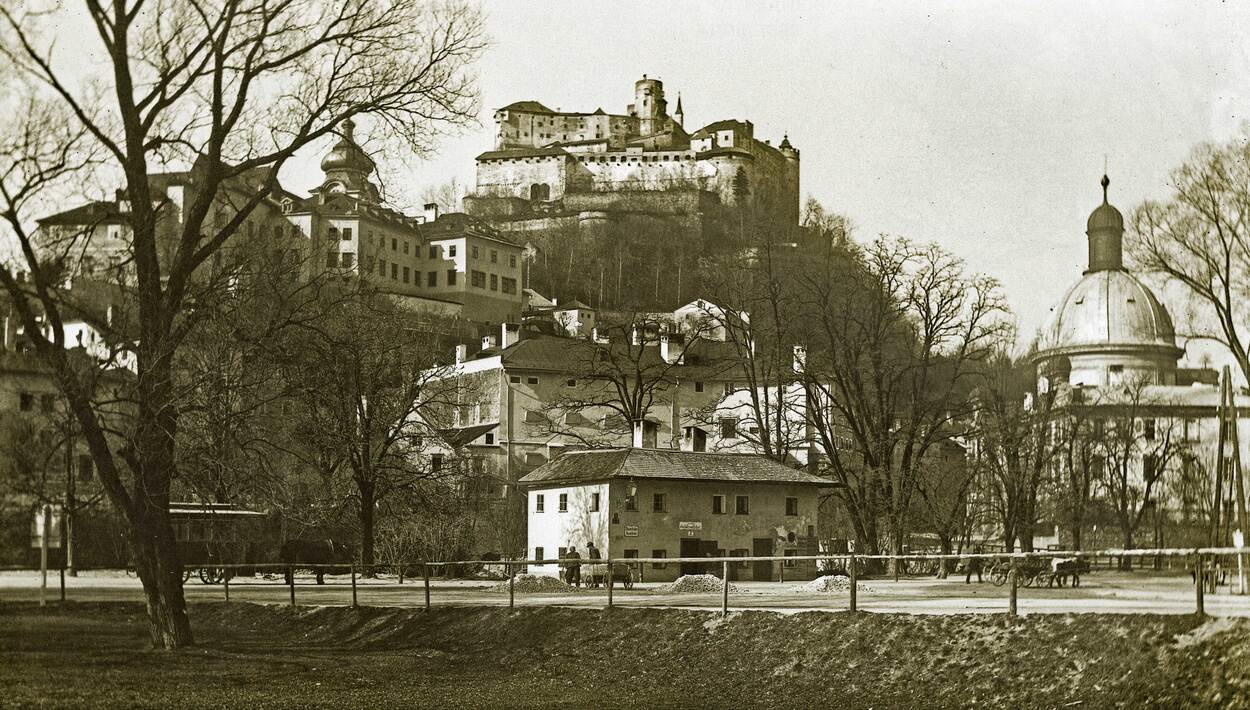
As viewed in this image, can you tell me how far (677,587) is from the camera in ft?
117

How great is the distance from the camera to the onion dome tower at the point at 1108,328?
4498 inches

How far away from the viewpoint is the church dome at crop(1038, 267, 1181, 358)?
115 m

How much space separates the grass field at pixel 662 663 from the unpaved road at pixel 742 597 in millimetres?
1557

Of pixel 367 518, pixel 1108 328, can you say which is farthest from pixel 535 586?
pixel 1108 328

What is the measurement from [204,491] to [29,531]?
3.28 m

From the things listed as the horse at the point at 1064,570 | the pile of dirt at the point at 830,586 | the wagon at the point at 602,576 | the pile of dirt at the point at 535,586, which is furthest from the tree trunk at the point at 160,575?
the horse at the point at 1064,570

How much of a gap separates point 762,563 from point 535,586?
13.7 metres

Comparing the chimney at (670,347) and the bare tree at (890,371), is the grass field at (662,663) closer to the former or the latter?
the bare tree at (890,371)

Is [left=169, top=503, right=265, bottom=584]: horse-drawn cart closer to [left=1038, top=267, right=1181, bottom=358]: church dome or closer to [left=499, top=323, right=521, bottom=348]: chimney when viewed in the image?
[left=499, top=323, right=521, bottom=348]: chimney

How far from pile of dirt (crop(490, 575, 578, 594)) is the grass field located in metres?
10.9

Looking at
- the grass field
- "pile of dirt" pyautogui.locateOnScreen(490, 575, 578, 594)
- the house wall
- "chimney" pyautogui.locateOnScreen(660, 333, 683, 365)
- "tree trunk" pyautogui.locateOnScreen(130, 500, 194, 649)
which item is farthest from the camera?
"chimney" pyautogui.locateOnScreen(660, 333, 683, 365)

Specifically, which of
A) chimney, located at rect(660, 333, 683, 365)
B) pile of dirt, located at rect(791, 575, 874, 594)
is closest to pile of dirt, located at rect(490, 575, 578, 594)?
pile of dirt, located at rect(791, 575, 874, 594)

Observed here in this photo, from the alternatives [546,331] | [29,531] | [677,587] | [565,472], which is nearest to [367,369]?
[565,472]

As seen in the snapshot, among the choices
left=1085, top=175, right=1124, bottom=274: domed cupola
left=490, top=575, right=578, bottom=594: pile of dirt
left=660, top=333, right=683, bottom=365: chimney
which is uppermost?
left=1085, top=175, right=1124, bottom=274: domed cupola
